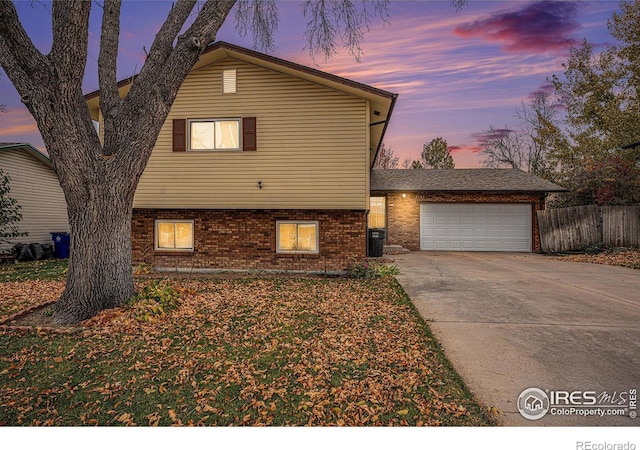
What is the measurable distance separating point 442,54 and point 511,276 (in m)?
6.49

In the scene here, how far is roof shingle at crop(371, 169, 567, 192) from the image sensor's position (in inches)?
618

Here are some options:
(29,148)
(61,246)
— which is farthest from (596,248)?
(29,148)

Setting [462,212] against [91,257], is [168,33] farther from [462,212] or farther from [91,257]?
[462,212]

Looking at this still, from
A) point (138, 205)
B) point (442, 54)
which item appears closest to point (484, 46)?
point (442, 54)

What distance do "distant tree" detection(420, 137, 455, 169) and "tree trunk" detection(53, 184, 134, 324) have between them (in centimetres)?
3313

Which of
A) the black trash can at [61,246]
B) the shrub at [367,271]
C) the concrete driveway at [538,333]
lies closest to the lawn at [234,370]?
the concrete driveway at [538,333]

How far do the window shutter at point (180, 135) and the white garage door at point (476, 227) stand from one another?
11.6 m

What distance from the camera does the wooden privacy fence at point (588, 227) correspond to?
1309 centimetres

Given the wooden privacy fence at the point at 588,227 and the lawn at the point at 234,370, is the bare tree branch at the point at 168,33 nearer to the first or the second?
the lawn at the point at 234,370

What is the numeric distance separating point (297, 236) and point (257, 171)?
2207 mm

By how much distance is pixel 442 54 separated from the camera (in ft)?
30.3

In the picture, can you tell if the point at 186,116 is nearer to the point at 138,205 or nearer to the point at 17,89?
the point at 138,205
